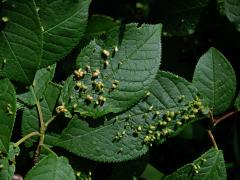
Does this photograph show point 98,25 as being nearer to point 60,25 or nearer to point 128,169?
point 60,25

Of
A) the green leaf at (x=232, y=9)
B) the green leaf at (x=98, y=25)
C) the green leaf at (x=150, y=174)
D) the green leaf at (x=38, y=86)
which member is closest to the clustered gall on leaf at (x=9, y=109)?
→ the green leaf at (x=38, y=86)

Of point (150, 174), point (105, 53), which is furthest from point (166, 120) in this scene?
point (150, 174)

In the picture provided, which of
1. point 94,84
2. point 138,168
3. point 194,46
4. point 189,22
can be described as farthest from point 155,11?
point 138,168

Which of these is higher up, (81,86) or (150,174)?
(81,86)

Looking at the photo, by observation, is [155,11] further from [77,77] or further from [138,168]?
[138,168]

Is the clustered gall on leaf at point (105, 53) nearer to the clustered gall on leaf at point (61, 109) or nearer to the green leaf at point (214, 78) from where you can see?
the clustered gall on leaf at point (61, 109)
